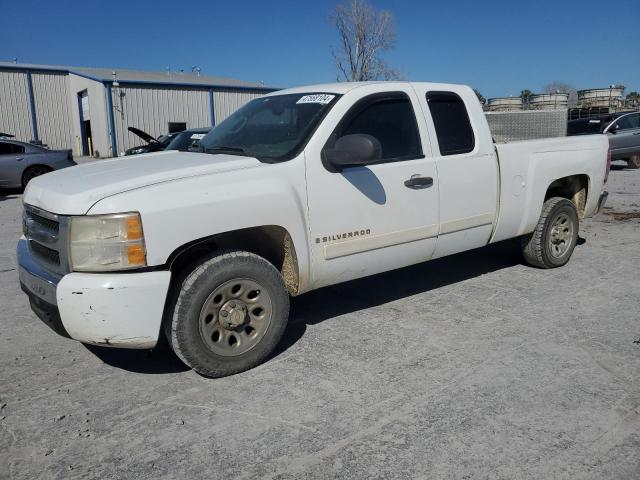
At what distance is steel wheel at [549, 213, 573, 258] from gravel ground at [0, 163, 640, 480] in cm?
98

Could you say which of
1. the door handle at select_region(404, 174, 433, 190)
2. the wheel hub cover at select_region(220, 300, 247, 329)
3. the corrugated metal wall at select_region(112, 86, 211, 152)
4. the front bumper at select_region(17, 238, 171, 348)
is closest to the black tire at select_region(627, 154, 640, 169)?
the door handle at select_region(404, 174, 433, 190)

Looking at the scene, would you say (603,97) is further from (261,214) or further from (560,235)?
(261,214)

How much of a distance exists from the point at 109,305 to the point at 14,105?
35951 millimetres

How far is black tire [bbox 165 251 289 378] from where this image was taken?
10.6 feet

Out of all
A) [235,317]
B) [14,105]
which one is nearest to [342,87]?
[235,317]

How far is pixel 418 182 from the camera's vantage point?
4.19m

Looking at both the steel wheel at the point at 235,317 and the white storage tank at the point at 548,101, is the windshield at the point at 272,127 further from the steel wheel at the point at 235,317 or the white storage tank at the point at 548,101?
the white storage tank at the point at 548,101

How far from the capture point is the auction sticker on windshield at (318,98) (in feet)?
13.2

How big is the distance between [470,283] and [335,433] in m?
3.02

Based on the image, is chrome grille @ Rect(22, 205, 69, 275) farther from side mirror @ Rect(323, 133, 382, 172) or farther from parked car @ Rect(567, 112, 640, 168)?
parked car @ Rect(567, 112, 640, 168)

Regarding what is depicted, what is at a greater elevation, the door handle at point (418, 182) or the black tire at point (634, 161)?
the door handle at point (418, 182)

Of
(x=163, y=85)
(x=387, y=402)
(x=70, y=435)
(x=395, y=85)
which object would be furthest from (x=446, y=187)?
(x=163, y=85)

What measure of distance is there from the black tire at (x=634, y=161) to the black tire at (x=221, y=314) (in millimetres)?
16011

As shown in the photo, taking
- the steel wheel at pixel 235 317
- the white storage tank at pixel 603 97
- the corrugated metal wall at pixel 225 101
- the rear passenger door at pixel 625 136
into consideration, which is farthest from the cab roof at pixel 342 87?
the corrugated metal wall at pixel 225 101
